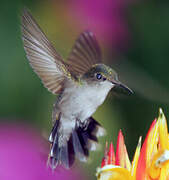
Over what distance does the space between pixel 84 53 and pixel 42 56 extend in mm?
190

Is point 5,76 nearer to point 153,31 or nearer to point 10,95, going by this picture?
point 10,95

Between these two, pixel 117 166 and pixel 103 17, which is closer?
pixel 117 166

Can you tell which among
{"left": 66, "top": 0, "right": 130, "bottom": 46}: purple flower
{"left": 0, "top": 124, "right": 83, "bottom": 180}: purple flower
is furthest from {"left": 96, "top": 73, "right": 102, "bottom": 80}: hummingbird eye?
{"left": 66, "top": 0, "right": 130, "bottom": 46}: purple flower

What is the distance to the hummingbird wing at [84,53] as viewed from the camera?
4.09 feet

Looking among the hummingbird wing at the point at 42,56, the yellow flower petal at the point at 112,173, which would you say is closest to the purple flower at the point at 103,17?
the hummingbird wing at the point at 42,56

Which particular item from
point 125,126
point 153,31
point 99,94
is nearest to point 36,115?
point 125,126

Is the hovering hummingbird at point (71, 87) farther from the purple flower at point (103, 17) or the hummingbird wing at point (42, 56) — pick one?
the purple flower at point (103, 17)

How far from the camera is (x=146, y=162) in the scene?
96 cm

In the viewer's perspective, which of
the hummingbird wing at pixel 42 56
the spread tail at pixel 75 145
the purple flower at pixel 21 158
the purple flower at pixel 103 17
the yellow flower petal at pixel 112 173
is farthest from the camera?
the purple flower at pixel 103 17

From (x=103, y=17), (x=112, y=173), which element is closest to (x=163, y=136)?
(x=112, y=173)

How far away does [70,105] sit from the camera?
3.77 feet

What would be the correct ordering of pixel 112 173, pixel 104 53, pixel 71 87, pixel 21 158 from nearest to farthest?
pixel 112 173 < pixel 71 87 < pixel 21 158 < pixel 104 53

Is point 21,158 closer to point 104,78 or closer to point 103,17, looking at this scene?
point 104,78

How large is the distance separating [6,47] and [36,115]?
1.25ft
